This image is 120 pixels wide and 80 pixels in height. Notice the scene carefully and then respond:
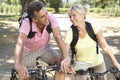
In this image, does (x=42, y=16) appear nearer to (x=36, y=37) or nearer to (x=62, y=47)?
(x=62, y=47)

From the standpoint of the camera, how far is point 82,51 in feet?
13.1

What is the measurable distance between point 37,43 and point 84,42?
0.58 metres

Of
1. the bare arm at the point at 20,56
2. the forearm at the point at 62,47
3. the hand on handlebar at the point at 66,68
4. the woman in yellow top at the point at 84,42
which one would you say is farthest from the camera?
Answer: the woman in yellow top at the point at 84,42

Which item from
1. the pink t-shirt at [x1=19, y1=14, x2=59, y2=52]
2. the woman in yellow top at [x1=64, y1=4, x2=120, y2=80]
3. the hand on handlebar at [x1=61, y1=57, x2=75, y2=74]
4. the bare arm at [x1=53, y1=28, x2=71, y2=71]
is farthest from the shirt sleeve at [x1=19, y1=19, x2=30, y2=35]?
the hand on handlebar at [x1=61, y1=57, x2=75, y2=74]

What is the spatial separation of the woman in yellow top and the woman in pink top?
0.20 m

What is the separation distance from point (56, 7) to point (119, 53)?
5097 cm

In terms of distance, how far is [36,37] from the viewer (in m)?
4.11

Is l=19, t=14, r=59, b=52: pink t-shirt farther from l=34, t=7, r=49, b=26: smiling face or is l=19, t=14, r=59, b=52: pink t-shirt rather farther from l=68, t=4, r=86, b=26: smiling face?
l=68, t=4, r=86, b=26: smiling face

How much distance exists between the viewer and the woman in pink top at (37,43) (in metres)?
3.50

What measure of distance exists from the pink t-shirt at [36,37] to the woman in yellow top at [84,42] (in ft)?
0.90

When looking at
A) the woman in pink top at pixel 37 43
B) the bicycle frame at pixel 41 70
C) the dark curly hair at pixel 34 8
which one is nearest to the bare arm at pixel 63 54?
the woman in pink top at pixel 37 43

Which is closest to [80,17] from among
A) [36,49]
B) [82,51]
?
[82,51]

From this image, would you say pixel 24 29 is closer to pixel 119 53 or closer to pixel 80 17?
pixel 80 17

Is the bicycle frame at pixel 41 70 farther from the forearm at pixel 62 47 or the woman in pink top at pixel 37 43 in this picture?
the forearm at pixel 62 47
